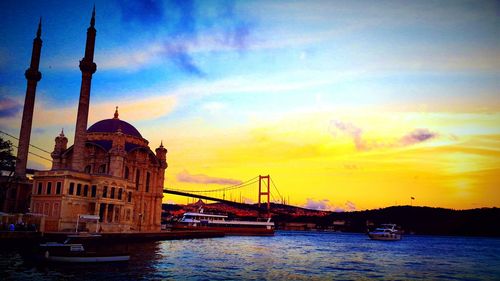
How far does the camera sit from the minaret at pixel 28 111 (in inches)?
1993

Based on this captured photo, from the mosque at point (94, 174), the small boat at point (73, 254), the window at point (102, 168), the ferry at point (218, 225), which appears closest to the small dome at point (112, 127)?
the mosque at point (94, 174)

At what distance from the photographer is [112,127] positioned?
58375mm

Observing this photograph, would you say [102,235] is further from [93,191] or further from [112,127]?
[112,127]

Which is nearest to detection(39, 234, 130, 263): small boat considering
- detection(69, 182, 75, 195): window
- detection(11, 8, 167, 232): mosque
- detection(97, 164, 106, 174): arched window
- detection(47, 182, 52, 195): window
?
detection(11, 8, 167, 232): mosque

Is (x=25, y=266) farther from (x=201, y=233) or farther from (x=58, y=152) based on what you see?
(x=201, y=233)

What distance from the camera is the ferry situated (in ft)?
289

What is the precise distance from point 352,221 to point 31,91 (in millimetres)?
157162

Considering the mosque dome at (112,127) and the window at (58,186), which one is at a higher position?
the mosque dome at (112,127)

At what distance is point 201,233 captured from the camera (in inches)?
2936

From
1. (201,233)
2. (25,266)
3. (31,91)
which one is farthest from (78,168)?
(201,233)

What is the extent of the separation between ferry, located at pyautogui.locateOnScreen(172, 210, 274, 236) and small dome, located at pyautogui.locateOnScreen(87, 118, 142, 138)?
29630 mm

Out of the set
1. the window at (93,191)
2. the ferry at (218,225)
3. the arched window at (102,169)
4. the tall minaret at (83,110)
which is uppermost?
the tall minaret at (83,110)

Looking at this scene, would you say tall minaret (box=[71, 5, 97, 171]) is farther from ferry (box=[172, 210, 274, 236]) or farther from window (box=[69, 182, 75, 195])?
ferry (box=[172, 210, 274, 236])

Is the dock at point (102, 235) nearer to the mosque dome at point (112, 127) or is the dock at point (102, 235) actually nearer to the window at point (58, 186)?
the window at point (58, 186)
